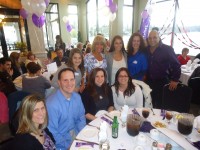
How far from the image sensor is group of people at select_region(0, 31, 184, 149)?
52.6 inches

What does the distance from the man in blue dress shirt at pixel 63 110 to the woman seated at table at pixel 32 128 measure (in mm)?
177

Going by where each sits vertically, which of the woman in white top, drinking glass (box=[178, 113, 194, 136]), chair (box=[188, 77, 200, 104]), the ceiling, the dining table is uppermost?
the ceiling

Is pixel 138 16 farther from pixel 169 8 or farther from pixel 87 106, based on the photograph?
pixel 87 106

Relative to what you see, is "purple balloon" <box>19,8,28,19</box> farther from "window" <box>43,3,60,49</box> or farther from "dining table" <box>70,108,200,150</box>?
"dining table" <box>70,108,200,150</box>

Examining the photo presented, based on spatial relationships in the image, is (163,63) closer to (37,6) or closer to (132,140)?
(132,140)

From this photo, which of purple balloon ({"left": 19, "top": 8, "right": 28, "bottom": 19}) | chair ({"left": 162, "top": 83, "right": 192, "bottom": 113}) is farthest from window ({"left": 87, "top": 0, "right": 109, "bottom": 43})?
chair ({"left": 162, "top": 83, "right": 192, "bottom": 113})

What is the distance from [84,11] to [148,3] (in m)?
4.80

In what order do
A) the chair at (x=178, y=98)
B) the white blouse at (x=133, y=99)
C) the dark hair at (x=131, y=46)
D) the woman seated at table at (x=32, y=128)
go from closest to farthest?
the woman seated at table at (x=32, y=128)
the white blouse at (x=133, y=99)
the chair at (x=178, y=98)
the dark hair at (x=131, y=46)

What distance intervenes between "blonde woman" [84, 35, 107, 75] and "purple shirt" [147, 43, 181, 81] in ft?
2.53

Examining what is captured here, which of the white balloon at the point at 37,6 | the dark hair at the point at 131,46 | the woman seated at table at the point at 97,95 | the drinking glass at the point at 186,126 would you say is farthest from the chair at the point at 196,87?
the white balloon at the point at 37,6

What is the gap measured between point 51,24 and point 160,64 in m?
9.16

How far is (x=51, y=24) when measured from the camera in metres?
10.3

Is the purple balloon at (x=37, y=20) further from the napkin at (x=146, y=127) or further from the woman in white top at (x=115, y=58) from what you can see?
the napkin at (x=146, y=127)

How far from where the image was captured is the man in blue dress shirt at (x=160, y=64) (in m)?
2.60
